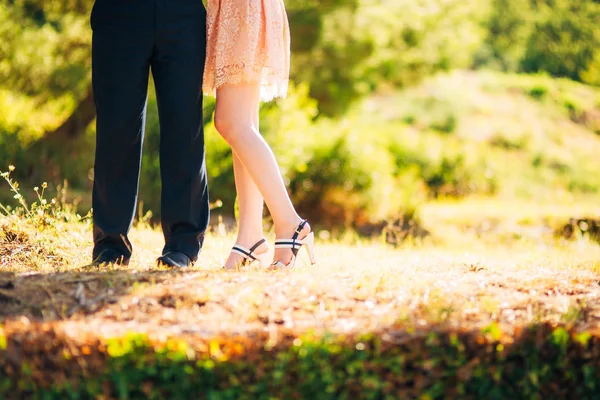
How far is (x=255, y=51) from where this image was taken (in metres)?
3.28

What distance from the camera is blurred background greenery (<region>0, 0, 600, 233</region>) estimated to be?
26.6 feet

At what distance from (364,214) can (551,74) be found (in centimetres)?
1429

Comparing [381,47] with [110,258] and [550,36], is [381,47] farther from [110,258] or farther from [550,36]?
[550,36]

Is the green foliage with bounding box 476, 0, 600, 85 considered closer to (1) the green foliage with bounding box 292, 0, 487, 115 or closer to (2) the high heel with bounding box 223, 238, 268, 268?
(1) the green foliage with bounding box 292, 0, 487, 115

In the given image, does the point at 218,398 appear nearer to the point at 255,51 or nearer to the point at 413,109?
the point at 255,51

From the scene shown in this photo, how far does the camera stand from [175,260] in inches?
132

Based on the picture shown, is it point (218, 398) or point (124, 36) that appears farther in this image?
point (124, 36)

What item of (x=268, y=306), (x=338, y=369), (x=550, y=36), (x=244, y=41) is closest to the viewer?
(x=338, y=369)

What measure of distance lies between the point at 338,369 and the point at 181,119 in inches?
63.2

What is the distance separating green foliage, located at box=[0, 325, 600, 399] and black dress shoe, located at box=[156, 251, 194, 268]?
3.86 ft

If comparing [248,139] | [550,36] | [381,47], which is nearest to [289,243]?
[248,139]

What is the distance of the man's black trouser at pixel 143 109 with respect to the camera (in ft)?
10.6

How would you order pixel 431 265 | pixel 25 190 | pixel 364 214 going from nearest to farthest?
pixel 431 265, pixel 25 190, pixel 364 214

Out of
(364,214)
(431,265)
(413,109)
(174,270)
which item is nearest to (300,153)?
(364,214)
